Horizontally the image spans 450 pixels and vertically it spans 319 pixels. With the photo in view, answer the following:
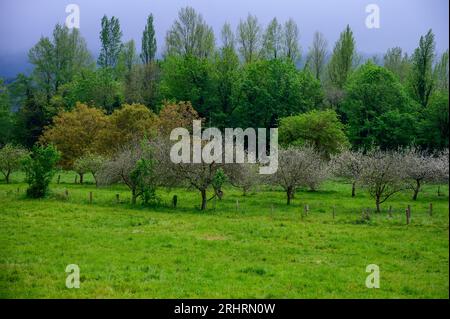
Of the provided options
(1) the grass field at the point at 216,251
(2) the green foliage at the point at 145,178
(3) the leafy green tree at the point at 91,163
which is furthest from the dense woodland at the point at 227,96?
(1) the grass field at the point at 216,251

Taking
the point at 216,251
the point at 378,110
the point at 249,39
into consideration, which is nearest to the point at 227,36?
the point at 249,39

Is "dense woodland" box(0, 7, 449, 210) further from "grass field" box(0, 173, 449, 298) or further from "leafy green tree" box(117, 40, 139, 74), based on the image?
"grass field" box(0, 173, 449, 298)

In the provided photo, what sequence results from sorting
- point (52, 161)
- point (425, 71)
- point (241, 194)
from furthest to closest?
point (425, 71) < point (241, 194) < point (52, 161)

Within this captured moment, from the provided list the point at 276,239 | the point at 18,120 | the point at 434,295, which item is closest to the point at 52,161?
the point at 276,239

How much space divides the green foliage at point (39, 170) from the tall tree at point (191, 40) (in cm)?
4447

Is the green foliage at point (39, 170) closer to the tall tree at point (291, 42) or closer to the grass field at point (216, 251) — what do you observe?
the grass field at point (216, 251)

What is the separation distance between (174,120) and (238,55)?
106ft

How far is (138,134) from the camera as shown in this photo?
51781 millimetres

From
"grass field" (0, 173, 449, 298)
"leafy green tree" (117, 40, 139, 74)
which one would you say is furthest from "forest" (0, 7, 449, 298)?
"leafy green tree" (117, 40, 139, 74)

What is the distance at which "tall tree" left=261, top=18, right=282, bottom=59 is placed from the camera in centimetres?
7981

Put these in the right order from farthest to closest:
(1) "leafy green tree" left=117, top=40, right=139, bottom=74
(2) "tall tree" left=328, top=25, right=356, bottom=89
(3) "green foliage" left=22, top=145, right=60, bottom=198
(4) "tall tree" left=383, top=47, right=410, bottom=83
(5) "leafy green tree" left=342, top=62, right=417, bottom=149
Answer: (1) "leafy green tree" left=117, top=40, right=139, bottom=74, (4) "tall tree" left=383, top=47, right=410, bottom=83, (2) "tall tree" left=328, top=25, right=356, bottom=89, (5) "leafy green tree" left=342, top=62, right=417, bottom=149, (3) "green foliage" left=22, top=145, right=60, bottom=198

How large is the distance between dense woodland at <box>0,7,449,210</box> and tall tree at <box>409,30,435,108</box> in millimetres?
151

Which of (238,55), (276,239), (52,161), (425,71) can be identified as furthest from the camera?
(238,55)

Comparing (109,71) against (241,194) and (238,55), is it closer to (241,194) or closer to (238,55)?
(238,55)
